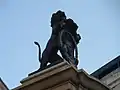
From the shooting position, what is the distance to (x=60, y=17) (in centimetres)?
833

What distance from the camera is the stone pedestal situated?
7055 mm

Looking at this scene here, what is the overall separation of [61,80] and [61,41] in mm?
1077

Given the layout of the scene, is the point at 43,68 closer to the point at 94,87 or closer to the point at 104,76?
the point at 94,87

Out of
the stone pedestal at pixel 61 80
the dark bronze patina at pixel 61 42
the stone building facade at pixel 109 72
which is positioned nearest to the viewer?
the stone pedestal at pixel 61 80

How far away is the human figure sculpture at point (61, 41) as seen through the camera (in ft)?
26.0

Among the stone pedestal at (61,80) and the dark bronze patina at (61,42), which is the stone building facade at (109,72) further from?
the stone pedestal at (61,80)

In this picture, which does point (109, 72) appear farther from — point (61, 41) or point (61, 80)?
point (61, 80)

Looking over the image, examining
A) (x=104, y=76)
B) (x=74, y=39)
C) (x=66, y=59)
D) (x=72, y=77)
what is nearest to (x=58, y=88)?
(x=72, y=77)

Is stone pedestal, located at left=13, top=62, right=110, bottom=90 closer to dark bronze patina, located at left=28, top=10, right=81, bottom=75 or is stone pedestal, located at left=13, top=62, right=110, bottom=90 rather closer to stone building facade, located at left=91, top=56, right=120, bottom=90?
dark bronze patina, located at left=28, top=10, right=81, bottom=75

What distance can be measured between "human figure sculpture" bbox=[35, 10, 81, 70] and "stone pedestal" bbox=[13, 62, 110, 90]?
1.65ft

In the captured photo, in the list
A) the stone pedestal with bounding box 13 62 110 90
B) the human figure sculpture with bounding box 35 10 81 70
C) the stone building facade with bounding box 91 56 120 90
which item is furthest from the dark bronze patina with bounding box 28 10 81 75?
the stone building facade with bounding box 91 56 120 90

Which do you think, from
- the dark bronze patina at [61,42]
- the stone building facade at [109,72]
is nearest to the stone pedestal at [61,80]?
the dark bronze patina at [61,42]

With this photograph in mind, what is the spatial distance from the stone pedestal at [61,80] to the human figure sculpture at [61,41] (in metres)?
0.50

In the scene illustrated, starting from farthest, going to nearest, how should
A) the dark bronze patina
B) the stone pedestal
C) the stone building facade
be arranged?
the stone building facade < the dark bronze patina < the stone pedestal
